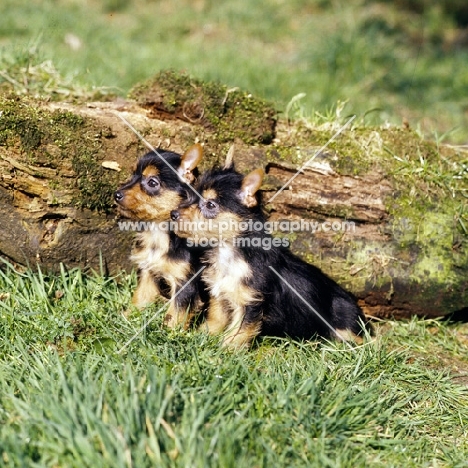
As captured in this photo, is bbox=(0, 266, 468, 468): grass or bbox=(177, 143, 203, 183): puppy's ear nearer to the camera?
bbox=(0, 266, 468, 468): grass

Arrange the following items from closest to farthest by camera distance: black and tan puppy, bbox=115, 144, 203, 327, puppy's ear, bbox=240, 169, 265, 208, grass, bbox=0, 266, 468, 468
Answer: grass, bbox=0, 266, 468, 468 → puppy's ear, bbox=240, 169, 265, 208 → black and tan puppy, bbox=115, 144, 203, 327

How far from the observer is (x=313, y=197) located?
532 cm

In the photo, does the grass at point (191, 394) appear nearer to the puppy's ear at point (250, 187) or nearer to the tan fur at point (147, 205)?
the tan fur at point (147, 205)

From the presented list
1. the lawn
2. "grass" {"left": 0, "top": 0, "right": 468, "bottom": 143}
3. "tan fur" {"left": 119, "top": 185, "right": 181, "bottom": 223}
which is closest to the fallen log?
the lawn

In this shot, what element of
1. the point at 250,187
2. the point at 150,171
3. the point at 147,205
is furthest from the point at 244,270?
the point at 150,171

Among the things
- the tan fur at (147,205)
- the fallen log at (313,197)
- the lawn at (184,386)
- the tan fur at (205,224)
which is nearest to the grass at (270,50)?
the lawn at (184,386)

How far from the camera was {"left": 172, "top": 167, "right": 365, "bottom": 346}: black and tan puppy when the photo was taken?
4.74m

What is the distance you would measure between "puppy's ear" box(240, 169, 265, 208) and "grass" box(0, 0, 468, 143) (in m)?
2.28

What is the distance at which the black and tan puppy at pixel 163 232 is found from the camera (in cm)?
486

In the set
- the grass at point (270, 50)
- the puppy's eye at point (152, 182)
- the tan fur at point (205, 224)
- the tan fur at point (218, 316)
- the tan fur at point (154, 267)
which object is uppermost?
the grass at point (270, 50)

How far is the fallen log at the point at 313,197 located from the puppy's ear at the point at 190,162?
0.47 metres

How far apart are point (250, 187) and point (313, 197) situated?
0.81 metres

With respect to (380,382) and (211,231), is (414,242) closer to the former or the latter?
(380,382)

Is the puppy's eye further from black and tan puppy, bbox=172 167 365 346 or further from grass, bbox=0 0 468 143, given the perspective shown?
grass, bbox=0 0 468 143
